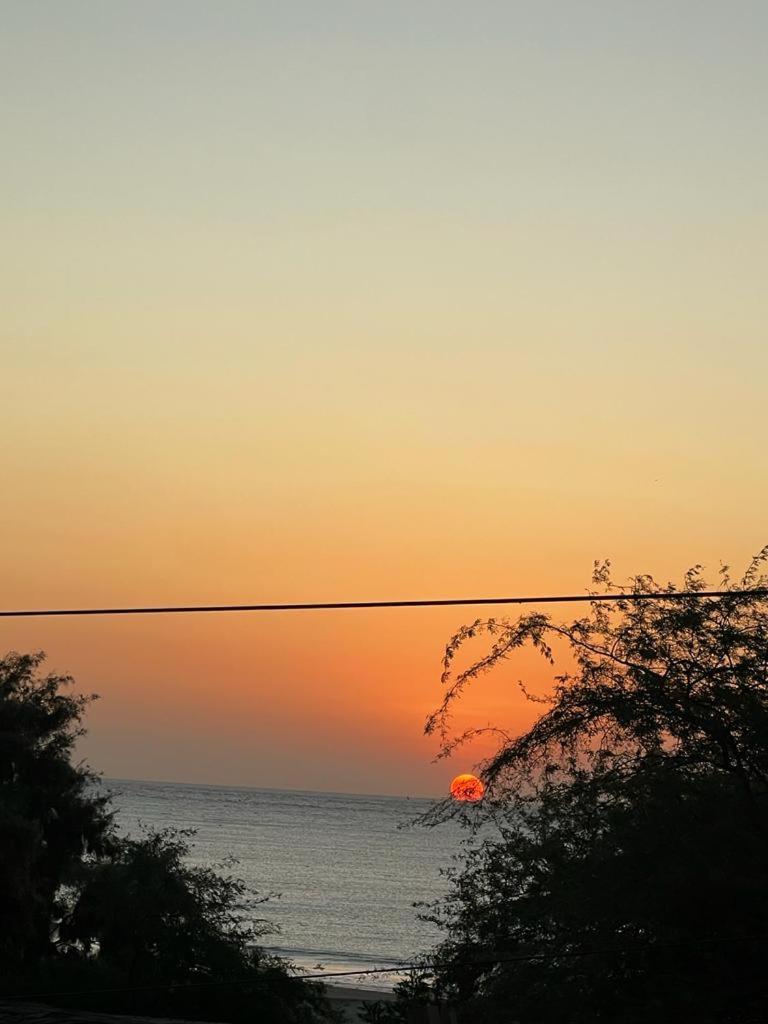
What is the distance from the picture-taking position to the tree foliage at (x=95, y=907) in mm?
24422

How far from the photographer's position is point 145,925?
84.7 feet

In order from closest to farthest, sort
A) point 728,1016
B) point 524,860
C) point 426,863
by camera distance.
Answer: point 728,1016, point 524,860, point 426,863

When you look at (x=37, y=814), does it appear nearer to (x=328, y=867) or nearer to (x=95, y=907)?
(x=95, y=907)

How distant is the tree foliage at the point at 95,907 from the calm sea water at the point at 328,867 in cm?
173

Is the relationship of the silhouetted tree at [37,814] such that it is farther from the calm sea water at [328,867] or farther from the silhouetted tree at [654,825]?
the silhouetted tree at [654,825]

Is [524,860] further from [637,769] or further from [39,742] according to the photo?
[39,742]

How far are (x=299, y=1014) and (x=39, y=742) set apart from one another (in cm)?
914

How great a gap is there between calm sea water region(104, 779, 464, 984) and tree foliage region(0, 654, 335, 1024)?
1728 mm

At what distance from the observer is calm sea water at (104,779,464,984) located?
6088 centimetres

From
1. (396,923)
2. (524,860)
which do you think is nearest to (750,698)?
(524,860)

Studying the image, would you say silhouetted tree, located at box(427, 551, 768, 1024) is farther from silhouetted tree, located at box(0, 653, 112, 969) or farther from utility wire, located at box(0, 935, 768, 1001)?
silhouetted tree, located at box(0, 653, 112, 969)

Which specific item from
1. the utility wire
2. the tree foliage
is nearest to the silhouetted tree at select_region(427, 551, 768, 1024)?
the utility wire

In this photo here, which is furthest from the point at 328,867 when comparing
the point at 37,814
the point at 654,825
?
the point at 654,825

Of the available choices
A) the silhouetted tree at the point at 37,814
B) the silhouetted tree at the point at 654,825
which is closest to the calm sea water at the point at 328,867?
the silhouetted tree at the point at 37,814
